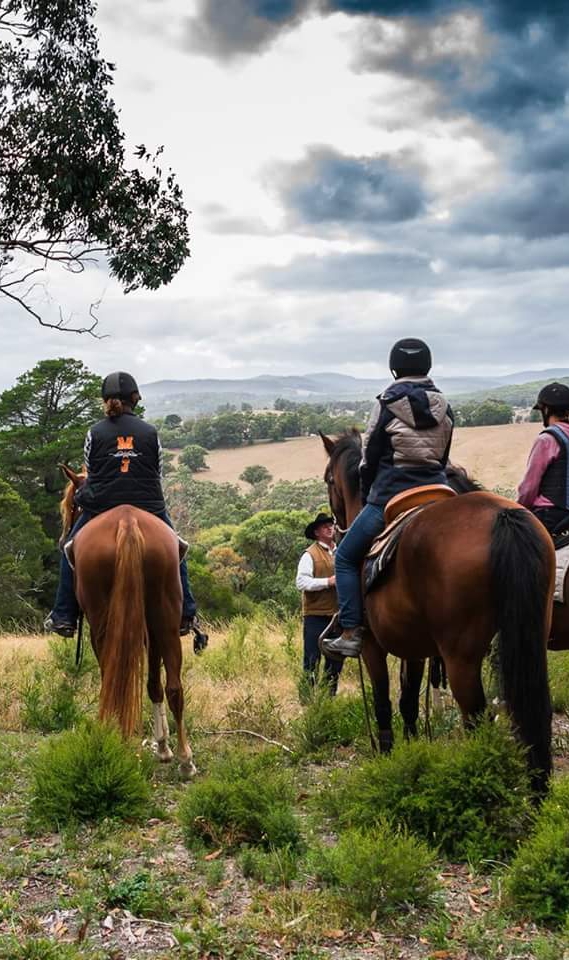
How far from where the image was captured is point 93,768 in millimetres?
4996

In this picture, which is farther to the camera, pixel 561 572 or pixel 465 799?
pixel 561 572

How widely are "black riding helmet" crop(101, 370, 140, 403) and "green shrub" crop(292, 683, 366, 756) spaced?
299 centimetres

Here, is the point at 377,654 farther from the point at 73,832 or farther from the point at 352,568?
the point at 73,832

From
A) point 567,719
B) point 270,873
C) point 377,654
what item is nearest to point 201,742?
point 377,654

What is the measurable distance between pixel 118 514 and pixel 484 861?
3330mm

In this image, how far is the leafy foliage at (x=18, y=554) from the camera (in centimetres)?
2947

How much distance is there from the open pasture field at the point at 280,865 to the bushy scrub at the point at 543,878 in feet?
0.07

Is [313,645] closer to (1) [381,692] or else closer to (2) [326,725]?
(2) [326,725]

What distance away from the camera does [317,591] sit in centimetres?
852

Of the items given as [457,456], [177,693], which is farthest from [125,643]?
[457,456]

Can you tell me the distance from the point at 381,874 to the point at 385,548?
2.02 m

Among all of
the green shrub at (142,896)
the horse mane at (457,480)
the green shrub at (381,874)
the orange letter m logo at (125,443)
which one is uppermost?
the orange letter m logo at (125,443)

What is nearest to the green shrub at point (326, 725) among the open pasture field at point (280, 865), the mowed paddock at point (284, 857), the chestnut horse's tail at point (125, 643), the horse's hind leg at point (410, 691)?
the mowed paddock at point (284, 857)

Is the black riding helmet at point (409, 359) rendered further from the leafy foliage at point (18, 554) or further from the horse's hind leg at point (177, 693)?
the leafy foliage at point (18, 554)
